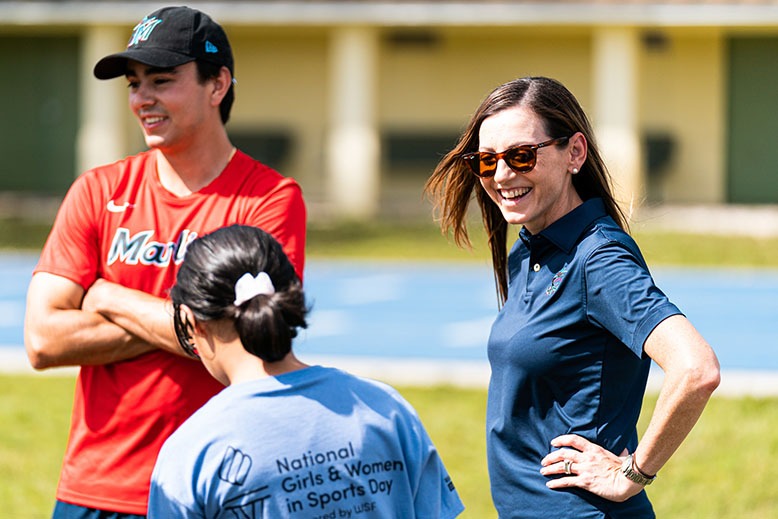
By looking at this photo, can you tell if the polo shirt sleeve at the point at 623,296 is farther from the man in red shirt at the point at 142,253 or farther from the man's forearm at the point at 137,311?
the man's forearm at the point at 137,311

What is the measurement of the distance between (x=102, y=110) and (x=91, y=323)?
71.8 feet

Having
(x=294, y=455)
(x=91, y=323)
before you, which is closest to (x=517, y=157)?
(x=294, y=455)

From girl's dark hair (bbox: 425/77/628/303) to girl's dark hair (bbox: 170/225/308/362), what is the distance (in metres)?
0.92

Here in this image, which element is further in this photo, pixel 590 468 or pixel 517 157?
pixel 517 157

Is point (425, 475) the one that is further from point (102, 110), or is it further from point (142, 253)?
point (102, 110)

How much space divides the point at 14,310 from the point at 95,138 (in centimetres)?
1033

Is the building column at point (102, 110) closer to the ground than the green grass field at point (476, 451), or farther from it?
farther from it

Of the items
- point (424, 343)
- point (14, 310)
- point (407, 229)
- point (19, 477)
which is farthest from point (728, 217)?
point (19, 477)

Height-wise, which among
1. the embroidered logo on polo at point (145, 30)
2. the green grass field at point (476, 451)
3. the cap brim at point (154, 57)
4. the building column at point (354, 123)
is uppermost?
the embroidered logo on polo at point (145, 30)

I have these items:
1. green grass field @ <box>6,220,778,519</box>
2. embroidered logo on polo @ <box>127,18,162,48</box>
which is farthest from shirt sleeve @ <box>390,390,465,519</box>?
green grass field @ <box>6,220,778,519</box>

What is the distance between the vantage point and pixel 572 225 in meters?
3.34

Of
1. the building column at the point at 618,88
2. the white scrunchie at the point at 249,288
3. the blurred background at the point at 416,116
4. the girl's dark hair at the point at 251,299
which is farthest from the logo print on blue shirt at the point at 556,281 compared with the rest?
the building column at the point at 618,88

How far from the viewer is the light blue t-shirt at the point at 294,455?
2.67m

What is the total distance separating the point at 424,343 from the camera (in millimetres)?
12852
